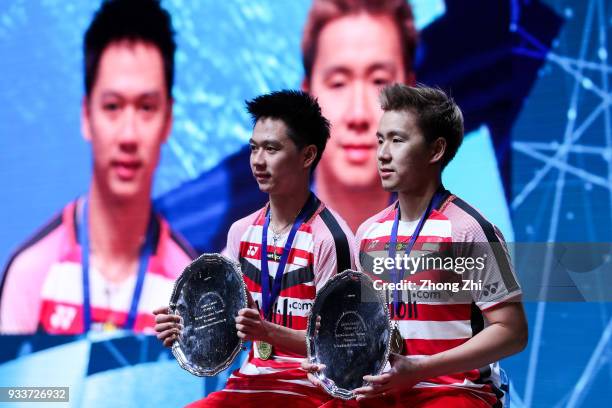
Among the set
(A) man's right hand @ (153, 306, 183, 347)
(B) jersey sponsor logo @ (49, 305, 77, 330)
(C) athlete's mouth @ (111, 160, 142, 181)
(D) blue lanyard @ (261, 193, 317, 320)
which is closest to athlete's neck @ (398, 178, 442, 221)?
(D) blue lanyard @ (261, 193, 317, 320)

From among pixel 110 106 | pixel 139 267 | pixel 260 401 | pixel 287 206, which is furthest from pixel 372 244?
pixel 110 106

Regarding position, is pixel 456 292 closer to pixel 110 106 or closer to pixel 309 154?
pixel 309 154

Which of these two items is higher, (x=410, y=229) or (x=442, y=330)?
(x=410, y=229)

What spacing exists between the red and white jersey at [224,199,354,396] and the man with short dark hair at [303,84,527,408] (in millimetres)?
153

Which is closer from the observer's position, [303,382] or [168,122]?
[303,382]

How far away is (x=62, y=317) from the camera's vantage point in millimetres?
4492

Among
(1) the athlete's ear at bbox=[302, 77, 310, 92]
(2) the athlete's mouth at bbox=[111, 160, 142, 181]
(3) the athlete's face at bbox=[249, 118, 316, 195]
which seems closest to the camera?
(3) the athlete's face at bbox=[249, 118, 316, 195]

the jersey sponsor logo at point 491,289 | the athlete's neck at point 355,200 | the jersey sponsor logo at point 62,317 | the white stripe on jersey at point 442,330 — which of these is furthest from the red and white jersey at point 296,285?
the jersey sponsor logo at point 62,317

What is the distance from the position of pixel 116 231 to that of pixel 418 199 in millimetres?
2191

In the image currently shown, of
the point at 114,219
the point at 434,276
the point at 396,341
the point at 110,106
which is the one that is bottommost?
the point at 396,341

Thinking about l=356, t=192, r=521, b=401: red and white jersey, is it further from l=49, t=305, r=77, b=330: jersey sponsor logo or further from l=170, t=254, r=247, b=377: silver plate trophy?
l=49, t=305, r=77, b=330: jersey sponsor logo

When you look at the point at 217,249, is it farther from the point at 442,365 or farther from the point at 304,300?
the point at 442,365

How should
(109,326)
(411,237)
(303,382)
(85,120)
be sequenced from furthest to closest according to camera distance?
1. (85,120)
2. (109,326)
3. (303,382)
4. (411,237)

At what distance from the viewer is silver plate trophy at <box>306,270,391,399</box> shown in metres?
2.65
